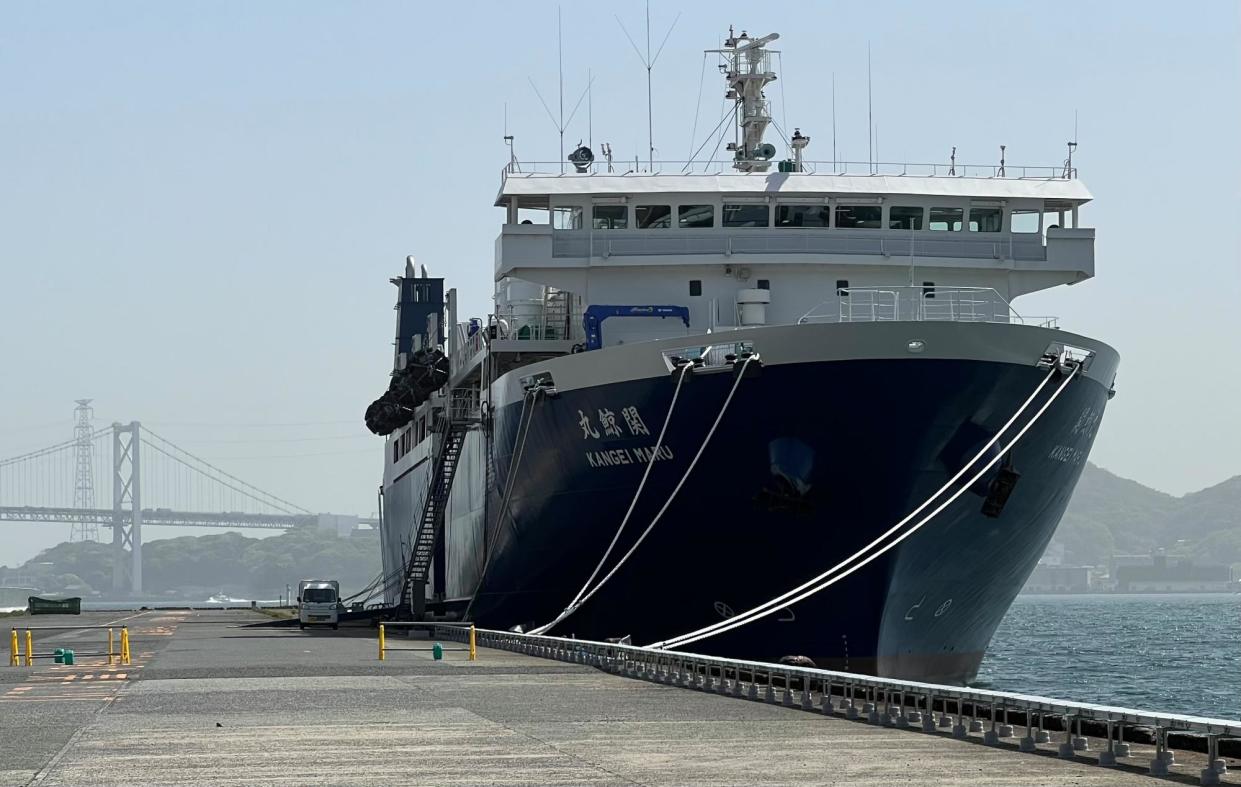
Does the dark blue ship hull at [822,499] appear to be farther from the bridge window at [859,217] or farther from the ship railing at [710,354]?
the bridge window at [859,217]

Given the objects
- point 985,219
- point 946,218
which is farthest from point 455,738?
point 985,219

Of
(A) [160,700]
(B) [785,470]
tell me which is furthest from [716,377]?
(A) [160,700]

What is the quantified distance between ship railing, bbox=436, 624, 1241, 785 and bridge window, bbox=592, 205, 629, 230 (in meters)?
9.33

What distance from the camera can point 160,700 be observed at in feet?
66.1

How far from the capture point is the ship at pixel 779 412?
25.7m

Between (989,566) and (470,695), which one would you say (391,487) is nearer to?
(989,566)

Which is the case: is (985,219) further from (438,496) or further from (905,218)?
(438,496)

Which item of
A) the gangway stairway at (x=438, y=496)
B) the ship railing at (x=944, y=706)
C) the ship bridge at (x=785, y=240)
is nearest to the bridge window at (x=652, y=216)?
the ship bridge at (x=785, y=240)

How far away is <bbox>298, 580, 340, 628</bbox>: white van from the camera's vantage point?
155ft

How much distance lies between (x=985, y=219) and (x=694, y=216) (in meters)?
4.83

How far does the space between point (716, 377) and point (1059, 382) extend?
4773 mm

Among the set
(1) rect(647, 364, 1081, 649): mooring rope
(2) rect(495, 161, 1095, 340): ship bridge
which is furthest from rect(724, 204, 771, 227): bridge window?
(1) rect(647, 364, 1081, 649): mooring rope

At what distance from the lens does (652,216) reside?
106 feet

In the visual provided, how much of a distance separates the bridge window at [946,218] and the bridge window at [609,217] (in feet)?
16.7
